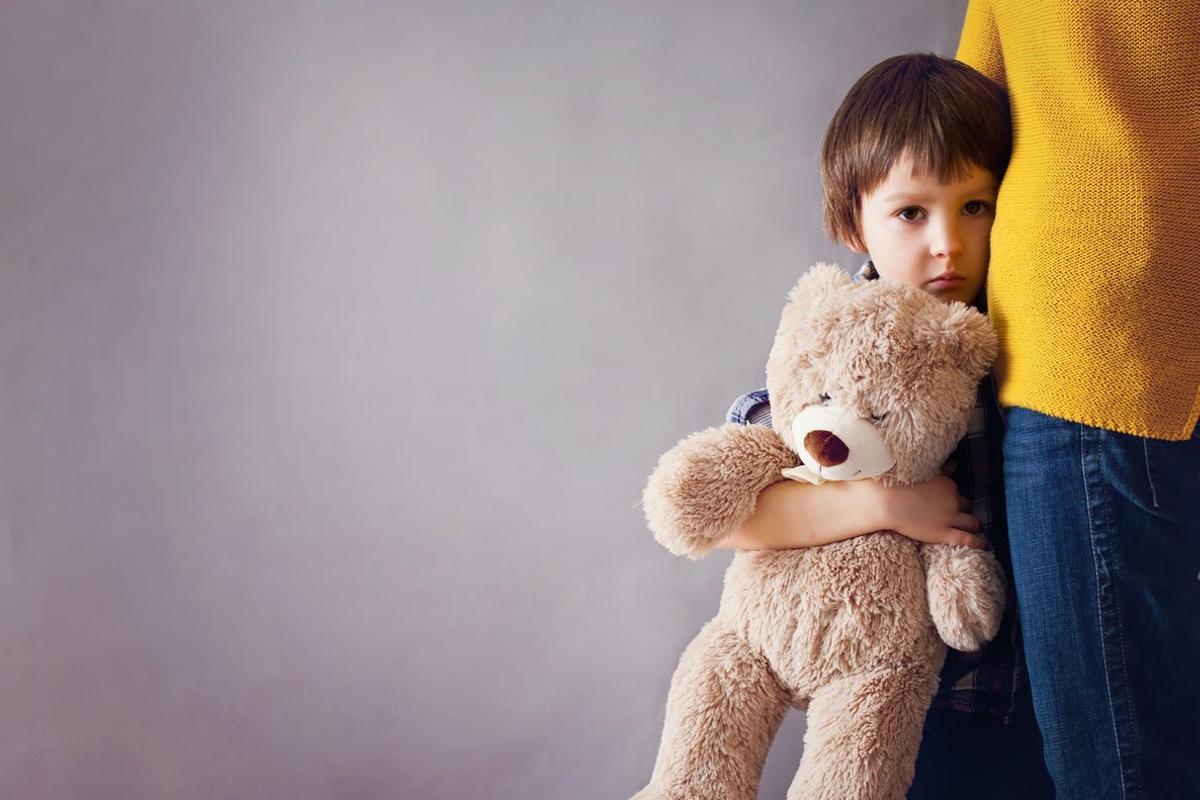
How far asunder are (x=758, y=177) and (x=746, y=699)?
3.12 feet

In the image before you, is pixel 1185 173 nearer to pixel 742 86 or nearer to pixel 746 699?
pixel 746 699

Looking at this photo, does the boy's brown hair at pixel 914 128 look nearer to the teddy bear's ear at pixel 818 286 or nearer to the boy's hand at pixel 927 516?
the teddy bear's ear at pixel 818 286

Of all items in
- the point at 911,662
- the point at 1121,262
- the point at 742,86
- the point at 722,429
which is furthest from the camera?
the point at 742,86

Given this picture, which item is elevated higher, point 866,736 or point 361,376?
point 361,376

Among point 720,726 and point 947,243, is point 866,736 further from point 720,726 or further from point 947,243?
point 947,243

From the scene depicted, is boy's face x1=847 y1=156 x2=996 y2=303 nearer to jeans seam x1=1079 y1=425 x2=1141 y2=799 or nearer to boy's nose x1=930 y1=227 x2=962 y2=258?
boy's nose x1=930 y1=227 x2=962 y2=258

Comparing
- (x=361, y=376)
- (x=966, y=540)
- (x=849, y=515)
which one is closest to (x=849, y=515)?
(x=849, y=515)

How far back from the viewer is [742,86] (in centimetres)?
162

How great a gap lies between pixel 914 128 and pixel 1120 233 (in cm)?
28

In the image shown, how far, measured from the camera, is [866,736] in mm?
864

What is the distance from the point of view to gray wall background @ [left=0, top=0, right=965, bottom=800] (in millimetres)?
1642

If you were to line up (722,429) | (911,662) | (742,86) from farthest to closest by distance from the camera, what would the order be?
(742,86) < (722,429) < (911,662)

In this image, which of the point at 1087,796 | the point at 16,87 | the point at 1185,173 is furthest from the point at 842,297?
the point at 16,87

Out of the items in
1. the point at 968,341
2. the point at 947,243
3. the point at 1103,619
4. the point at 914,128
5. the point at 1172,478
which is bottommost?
the point at 1103,619
